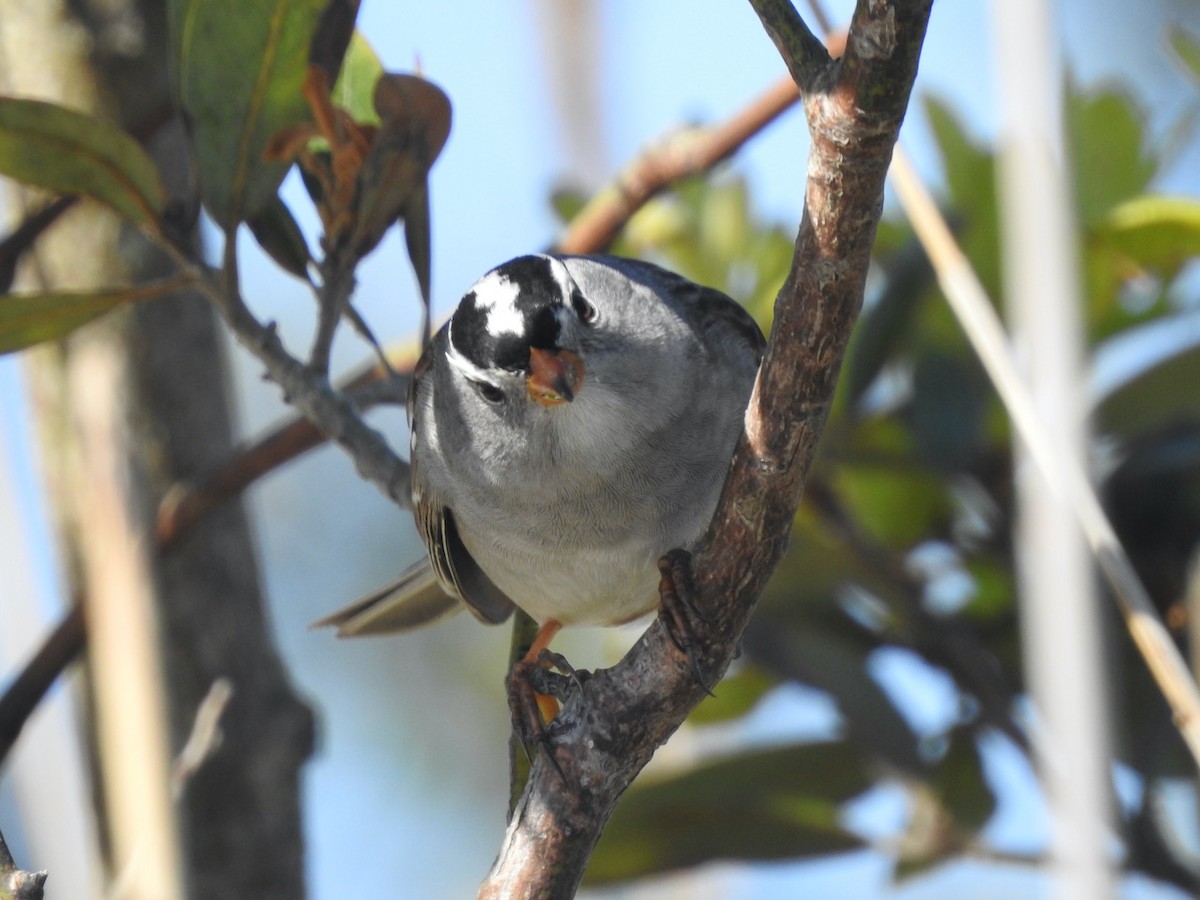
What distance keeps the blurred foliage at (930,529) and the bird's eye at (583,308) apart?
0.56 m

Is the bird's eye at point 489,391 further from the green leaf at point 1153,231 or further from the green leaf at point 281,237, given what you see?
the green leaf at point 1153,231

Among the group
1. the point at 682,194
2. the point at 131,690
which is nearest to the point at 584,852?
the point at 131,690

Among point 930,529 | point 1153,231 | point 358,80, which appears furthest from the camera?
point 930,529

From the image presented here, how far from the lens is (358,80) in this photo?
2.15 metres

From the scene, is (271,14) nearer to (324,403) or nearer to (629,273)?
(324,403)

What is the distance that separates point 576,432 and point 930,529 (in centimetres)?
88

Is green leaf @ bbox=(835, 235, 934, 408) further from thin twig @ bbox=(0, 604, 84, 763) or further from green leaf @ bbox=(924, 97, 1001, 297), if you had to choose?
thin twig @ bbox=(0, 604, 84, 763)

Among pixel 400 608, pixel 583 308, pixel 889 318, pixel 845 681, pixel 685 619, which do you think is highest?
pixel 583 308

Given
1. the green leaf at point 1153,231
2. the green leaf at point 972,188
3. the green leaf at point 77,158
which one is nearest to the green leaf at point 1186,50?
the green leaf at point 1153,231

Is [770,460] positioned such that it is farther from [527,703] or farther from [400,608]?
[400,608]

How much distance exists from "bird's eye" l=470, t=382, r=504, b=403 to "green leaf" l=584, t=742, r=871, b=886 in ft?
2.77

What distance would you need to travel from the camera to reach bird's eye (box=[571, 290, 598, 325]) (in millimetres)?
2164

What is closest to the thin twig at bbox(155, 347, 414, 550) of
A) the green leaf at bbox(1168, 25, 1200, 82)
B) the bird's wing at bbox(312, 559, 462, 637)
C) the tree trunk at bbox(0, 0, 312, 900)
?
the tree trunk at bbox(0, 0, 312, 900)

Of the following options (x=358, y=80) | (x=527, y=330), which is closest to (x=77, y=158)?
A: (x=358, y=80)
